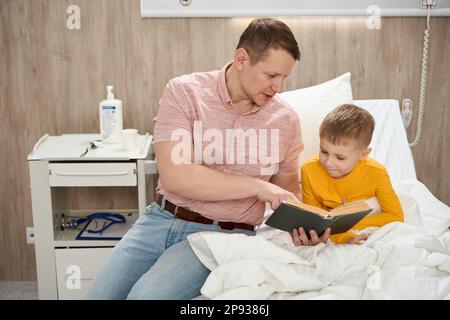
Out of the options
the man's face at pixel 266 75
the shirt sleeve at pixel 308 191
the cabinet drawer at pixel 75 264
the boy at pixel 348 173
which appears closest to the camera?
the man's face at pixel 266 75

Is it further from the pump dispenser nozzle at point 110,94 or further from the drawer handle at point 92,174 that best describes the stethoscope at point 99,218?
the pump dispenser nozzle at point 110,94

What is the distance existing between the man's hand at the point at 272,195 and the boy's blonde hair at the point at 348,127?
254 mm

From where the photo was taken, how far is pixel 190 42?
2.50 meters

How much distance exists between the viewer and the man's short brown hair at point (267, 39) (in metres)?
1.58

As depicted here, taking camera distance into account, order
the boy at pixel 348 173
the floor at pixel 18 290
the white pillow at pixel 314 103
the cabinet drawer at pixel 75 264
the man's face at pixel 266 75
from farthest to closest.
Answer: the floor at pixel 18 290 < the cabinet drawer at pixel 75 264 < the white pillow at pixel 314 103 < the boy at pixel 348 173 < the man's face at pixel 266 75

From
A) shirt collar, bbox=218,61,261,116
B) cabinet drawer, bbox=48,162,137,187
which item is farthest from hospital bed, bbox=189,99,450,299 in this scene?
cabinet drawer, bbox=48,162,137,187

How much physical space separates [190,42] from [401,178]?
3.55 feet

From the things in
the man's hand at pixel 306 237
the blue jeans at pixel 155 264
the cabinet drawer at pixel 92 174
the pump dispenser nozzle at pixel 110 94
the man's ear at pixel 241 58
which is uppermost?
the man's ear at pixel 241 58

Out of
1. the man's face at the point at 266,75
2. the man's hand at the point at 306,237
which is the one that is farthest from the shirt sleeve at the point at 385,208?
the man's face at the point at 266,75

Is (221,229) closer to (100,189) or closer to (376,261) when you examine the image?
(376,261)

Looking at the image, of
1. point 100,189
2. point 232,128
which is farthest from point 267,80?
point 100,189

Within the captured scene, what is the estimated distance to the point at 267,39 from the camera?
1.59m

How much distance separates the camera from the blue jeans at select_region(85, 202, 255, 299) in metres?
1.49
